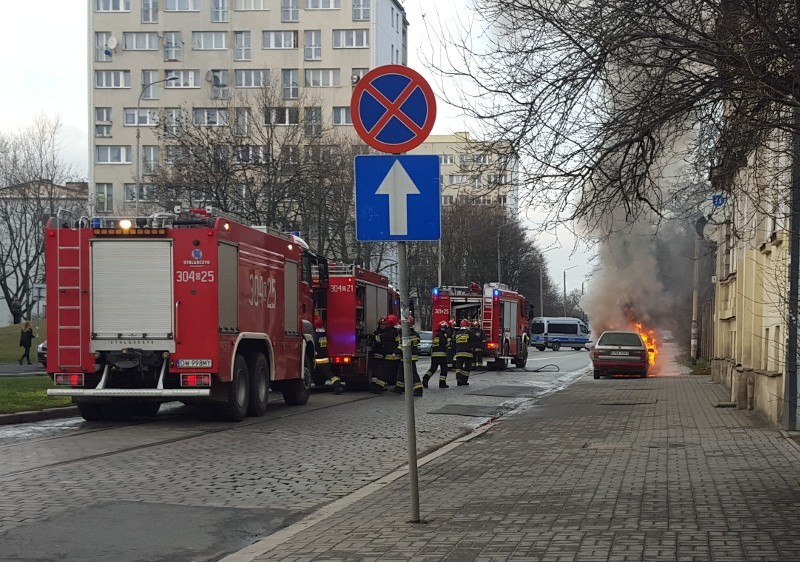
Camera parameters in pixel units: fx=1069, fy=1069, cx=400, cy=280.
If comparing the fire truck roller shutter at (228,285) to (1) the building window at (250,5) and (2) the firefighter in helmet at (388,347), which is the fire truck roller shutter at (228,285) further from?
(1) the building window at (250,5)

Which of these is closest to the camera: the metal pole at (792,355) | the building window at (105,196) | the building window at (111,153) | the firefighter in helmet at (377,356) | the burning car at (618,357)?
the metal pole at (792,355)

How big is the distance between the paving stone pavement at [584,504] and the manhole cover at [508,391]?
29.5 ft

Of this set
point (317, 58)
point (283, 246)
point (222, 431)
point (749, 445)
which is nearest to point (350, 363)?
point (283, 246)

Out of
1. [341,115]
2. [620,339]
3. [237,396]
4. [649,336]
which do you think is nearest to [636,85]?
[237,396]

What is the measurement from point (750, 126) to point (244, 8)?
76378 mm

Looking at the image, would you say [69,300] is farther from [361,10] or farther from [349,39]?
[361,10]

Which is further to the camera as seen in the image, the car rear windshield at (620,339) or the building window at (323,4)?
the building window at (323,4)

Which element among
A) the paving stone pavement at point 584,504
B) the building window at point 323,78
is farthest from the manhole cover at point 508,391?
the building window at point 323,78

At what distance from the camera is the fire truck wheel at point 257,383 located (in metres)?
16.9

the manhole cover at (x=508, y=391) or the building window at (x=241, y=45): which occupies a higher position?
the building window at (x=241, y=45)

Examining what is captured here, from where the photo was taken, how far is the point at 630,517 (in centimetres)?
762

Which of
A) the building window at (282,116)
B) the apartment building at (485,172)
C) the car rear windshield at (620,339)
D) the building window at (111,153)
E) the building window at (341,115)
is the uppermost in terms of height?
the building window at (341,115)

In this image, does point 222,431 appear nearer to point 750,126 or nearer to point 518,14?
point 518,14

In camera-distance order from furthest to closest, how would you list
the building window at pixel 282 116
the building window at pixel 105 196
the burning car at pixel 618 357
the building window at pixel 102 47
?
1. the building window at pixel 102 47
2. the building window at pixel 105 196
3. the building window at pixel 282 116
4. the burning car at pixel 618 357
